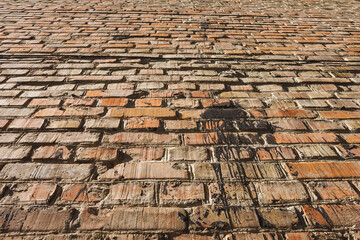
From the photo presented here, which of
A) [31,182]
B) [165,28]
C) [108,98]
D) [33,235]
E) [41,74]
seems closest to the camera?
[33,235]

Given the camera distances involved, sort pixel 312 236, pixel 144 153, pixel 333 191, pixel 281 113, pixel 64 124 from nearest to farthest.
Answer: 1. pixel 312 236
2. pixel 333 191
3. pixel 144 153
4. pixel 64 124
5. pixel 281 113

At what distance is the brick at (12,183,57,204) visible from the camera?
0.71 meters

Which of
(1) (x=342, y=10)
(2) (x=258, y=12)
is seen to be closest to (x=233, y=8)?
(2) (x=258, y=12)

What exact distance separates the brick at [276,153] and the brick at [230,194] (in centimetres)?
18

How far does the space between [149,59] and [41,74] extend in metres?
0.71

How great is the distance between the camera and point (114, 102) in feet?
3.60

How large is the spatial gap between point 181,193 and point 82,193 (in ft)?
1.19

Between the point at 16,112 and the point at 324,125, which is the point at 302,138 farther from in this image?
the point at 16,112

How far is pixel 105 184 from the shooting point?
76cm

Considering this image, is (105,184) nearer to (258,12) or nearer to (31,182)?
(31,182)

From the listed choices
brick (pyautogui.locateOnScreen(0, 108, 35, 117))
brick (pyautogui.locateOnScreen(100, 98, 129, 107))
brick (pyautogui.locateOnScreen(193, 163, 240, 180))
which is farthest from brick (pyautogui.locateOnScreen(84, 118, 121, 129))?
brick (pyautogui.locateOnScreen(193, 163, 240, 180))

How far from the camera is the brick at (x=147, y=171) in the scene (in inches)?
30.7

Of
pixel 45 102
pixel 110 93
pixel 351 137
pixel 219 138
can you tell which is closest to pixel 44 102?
pixel 45 102

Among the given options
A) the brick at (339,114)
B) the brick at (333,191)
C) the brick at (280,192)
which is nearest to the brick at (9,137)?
the brick at (280,192)
